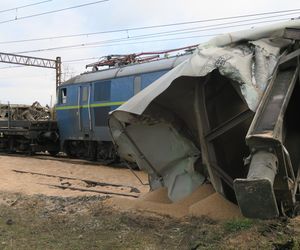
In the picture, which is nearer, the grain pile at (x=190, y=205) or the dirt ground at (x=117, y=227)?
the dirt ground at (x=117, y=227)

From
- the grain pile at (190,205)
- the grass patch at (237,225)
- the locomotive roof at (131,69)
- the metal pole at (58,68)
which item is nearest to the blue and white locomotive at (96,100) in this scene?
the locomotive roof at (131,69)

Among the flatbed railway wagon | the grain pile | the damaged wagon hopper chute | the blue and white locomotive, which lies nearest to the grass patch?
the grain pile

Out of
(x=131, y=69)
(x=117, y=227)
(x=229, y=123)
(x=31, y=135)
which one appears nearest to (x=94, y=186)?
(x=131, y=69)

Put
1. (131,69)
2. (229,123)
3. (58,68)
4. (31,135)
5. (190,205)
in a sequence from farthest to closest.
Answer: (58,68)
(31,135)
(131,69)
(190,205)
(229,123)

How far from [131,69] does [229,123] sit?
12.3 m

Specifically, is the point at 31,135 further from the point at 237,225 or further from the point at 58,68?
A: the point at 58,68

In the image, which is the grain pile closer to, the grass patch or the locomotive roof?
the grass patch

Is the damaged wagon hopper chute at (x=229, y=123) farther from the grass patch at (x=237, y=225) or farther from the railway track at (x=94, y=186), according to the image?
the railway track at (x=94, y=186)

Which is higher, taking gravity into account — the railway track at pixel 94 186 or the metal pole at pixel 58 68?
the metal pole at pixel 58 68

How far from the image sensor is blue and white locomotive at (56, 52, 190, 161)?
17.7 m

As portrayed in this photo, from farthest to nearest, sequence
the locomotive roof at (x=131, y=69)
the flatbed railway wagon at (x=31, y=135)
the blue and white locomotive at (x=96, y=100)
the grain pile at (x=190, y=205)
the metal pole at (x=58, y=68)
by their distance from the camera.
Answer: the metal pole at (x=58, y=68)
the flatbed railway wagon at (x=31, y=135)
the blue and white locomotive at (x=96, y=100)
the locomotive roof at (x=131, y=69)
the grain pile at (x=190, y=205)

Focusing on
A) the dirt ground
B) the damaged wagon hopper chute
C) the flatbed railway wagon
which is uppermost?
the damaged wagon hopper chute

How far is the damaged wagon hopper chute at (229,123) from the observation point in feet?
14.3

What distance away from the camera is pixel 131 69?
18391 mm
